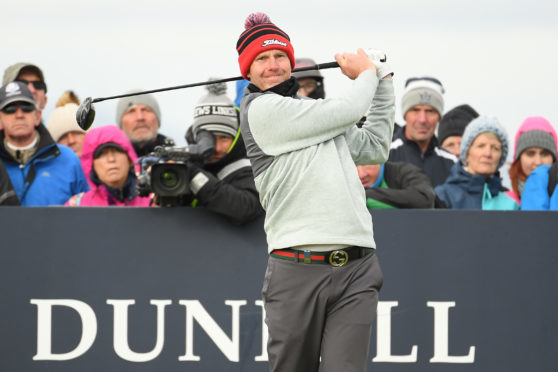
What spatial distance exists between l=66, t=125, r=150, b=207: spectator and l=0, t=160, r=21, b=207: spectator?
348 millimetres

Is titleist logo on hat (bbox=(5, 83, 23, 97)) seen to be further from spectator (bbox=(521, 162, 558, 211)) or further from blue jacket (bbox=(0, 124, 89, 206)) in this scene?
spectator (bbox=(521, 162, 558, 211))

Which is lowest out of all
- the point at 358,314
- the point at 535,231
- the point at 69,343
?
the point at 69,343

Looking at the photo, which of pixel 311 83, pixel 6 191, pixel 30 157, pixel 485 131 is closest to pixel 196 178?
pixel 6 191

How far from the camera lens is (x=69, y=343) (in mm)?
4715

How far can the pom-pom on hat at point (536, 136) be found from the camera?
592cm

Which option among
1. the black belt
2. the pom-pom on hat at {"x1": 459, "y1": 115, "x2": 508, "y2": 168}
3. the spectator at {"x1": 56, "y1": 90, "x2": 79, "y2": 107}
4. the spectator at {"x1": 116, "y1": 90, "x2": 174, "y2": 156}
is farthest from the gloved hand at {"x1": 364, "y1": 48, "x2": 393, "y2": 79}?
the spectator at {"x1": 56, "y1": 90, "x2": 79, "y2": 107}

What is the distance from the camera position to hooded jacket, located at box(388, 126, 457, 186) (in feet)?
19.7

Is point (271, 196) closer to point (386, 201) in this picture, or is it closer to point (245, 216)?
point (245, 216)

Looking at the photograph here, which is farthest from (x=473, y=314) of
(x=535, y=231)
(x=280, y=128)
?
(x=280, y=128)

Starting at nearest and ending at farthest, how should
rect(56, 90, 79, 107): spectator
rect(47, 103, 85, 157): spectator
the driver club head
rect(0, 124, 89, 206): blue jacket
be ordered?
the driver club head < rect(0, 124, 89, 206): blue jacket < rect(47, 103, 85, 157): spectator < rect(56, 90, 79, 107): spectator

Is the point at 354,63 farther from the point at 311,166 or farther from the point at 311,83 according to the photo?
the point at 311,83

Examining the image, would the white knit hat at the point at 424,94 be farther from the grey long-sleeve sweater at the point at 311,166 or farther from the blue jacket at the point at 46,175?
the grey long-sleeve sweater at the point at 311,166

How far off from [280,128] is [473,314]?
6.34 ft

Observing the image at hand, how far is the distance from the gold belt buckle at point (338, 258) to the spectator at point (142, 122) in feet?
9.75
